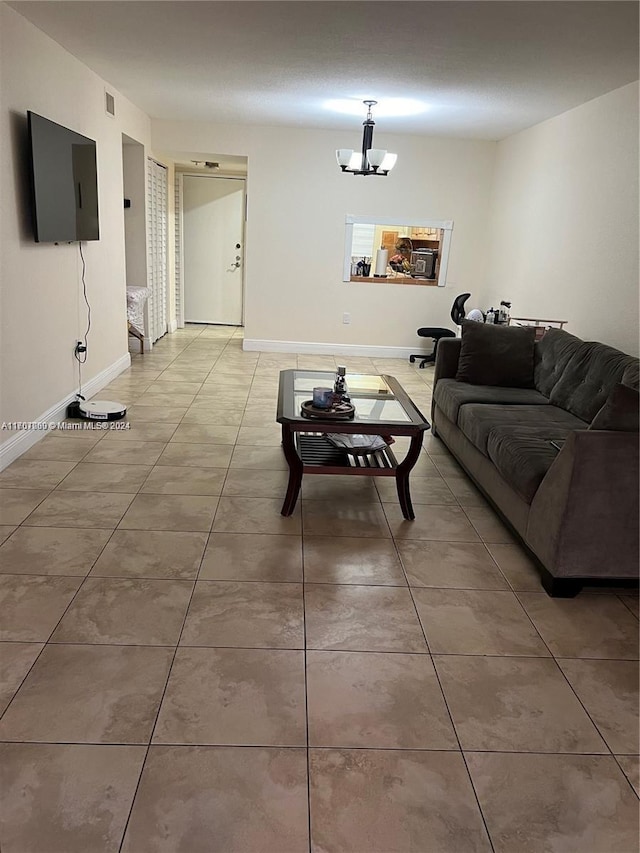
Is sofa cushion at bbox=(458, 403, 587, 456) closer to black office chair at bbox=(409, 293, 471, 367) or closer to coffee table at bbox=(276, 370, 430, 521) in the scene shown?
coffee table at bbox=(276, 370, 430, 521)

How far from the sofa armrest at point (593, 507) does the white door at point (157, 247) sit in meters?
Answer: 5.41

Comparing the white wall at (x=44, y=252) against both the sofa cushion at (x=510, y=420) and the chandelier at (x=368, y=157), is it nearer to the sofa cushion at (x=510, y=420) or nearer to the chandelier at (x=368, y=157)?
the chandelier at (x=368, y=157)

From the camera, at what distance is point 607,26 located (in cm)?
296

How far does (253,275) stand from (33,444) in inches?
149

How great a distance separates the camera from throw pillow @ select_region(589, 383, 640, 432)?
225 centimetres

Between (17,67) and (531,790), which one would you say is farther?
(17,67)

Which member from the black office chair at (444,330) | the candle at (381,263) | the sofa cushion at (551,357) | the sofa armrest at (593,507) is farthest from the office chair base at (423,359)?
the sofa armrest at (593,507)

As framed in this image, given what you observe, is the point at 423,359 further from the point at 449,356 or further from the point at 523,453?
the point at 523,453

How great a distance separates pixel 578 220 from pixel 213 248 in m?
5.15

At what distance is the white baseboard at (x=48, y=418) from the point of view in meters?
3.38

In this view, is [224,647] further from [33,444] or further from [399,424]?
[33,444]

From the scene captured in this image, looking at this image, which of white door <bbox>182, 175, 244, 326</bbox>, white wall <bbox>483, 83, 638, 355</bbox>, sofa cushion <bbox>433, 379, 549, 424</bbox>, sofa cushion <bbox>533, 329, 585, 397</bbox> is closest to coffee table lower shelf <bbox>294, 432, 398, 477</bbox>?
sofa cushion <bbox>433, 379, 549, 424</bbox>

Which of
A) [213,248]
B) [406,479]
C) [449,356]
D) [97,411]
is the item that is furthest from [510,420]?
→ [213,248]

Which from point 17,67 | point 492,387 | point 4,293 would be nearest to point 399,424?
point 492,387
